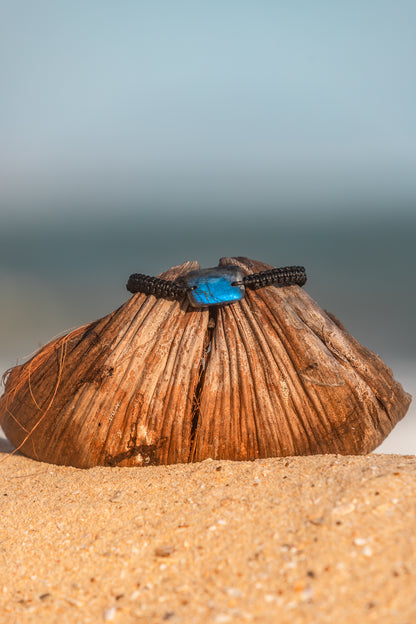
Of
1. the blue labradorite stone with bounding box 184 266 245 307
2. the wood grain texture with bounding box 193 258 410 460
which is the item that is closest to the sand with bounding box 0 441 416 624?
the wood grain texture with bounding box 193 258 410 460

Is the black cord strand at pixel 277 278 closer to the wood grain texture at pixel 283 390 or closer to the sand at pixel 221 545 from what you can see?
the wood grain texture at pixel 283 390

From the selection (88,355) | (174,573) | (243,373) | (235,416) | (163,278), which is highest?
(163,278)

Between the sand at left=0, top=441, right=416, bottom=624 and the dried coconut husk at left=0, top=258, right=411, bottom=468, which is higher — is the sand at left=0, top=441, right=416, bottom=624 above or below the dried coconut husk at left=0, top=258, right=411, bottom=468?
below

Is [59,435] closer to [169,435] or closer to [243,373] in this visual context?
[169,435]

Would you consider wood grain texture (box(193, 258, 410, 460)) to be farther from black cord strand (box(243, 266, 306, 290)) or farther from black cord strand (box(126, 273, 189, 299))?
black cord strand (box(126, 273, 189, 299))

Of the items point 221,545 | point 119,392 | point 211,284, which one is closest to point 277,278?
point 211,284

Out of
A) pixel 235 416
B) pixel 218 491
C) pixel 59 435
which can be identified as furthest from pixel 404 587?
pixel 59 435

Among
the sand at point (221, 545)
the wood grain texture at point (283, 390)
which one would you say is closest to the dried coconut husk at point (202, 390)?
the wood grain texture at point (283, 390)
